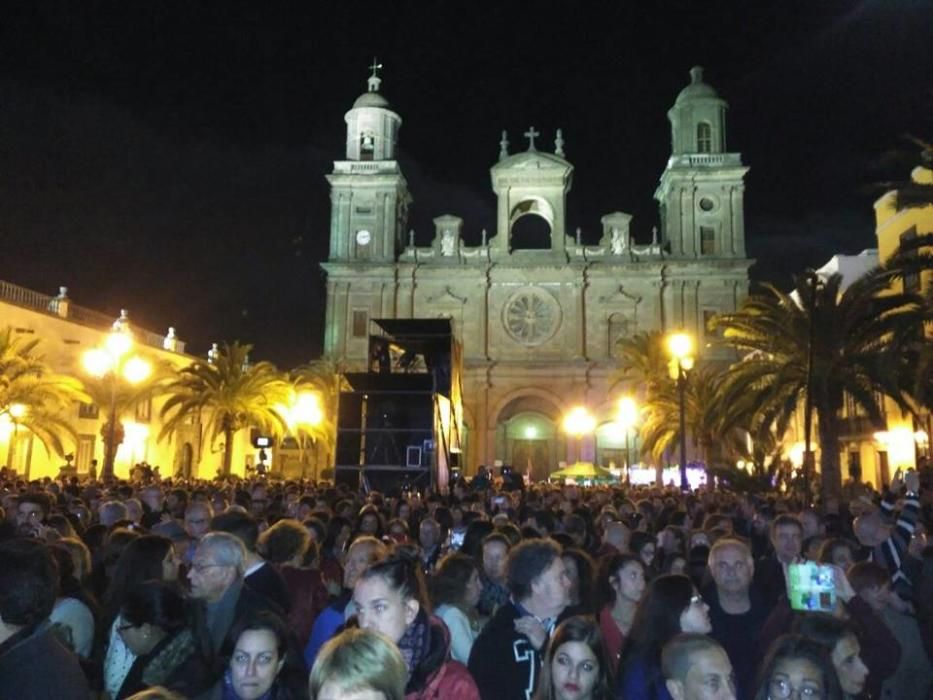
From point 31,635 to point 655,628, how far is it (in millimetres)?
3095

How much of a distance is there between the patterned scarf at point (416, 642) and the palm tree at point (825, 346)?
54.9 feet

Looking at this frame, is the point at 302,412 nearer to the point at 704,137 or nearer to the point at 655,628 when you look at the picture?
the point at 704,137

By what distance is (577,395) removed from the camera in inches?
1921

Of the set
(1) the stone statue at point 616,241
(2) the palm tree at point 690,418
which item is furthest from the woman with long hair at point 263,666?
(1) the stone statue at point 616,241

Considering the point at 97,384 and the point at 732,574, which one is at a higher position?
the point at 97,384

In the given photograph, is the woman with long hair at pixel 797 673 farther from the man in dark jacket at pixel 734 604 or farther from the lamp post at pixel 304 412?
the lamp post at pixel 304 412

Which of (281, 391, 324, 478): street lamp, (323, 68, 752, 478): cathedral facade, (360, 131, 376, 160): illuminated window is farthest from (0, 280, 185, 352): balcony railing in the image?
(360, 131, 376, 160): illuminated window

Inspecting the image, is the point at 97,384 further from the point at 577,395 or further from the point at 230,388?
the point at 577,395

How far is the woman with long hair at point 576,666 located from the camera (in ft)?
12.1

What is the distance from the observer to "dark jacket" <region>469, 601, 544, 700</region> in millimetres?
4152

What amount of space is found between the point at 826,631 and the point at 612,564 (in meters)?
1.76

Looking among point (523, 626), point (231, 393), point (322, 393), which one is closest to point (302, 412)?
point (231, 393)

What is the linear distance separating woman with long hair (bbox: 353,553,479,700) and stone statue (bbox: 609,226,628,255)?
160ft

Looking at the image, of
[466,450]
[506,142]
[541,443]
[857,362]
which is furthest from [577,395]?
[857,362]
